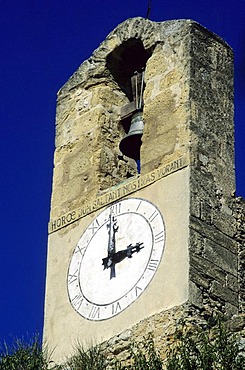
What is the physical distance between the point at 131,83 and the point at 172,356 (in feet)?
16.4

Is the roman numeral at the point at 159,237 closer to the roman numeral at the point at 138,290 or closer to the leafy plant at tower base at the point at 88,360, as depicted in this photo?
the roman numeral at the point at 138,290

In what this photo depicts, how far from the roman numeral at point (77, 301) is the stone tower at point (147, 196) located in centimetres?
2

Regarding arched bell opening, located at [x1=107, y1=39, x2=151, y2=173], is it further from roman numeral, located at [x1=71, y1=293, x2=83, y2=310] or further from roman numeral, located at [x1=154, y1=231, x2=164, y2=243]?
roman numeral, located at [x1=71, y1=293, x2=83, y2=310]

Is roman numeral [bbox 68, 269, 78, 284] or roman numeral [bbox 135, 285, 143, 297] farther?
roman numeral [bbox 68, 269, 78, 284]

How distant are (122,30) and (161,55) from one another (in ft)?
3.07

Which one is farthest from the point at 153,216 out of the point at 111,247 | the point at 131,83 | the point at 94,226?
the point at 131,83

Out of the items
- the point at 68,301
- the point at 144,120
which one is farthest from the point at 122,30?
the point at 68,301

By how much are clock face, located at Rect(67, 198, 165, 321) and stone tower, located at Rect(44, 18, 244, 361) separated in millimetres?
15

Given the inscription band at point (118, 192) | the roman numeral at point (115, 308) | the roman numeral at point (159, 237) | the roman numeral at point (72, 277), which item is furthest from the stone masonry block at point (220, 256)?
the roman numeral at point (72, 277)

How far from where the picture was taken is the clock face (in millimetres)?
16922

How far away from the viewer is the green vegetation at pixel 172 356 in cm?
1436

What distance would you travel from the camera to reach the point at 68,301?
1766cm

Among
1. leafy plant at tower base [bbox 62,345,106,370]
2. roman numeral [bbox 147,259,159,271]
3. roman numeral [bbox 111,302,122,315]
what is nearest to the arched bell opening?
roman numeral [bbox 147,259,159,271]

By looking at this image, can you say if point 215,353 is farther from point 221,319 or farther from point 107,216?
point 107,216
